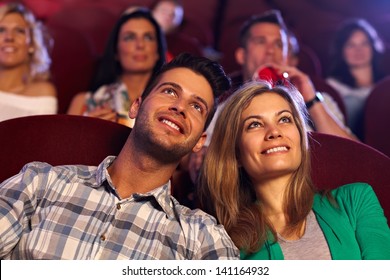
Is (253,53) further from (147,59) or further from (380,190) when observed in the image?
(380,190)

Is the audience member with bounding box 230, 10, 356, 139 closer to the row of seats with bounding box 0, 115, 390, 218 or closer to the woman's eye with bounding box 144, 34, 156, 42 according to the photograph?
the woman's eye with bounding box 144, 34, 156, 42

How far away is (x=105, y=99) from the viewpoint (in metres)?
1.47

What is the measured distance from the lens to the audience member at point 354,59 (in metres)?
1.82

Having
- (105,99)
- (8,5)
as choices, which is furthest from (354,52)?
(8,5)

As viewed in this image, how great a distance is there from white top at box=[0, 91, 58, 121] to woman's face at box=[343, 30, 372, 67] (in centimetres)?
83

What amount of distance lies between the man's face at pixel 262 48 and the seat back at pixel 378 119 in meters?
0.24

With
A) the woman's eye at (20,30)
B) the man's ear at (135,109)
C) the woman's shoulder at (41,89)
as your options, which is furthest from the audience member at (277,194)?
the woman's eye at (20,30)

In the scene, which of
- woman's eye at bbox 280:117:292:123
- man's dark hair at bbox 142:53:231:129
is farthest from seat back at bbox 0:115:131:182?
woman's eye at bbox 280:117:292:123

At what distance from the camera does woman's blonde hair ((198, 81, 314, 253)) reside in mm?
893

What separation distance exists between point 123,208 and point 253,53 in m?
0.77

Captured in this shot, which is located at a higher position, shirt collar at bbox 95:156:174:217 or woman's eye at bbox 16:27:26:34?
woman's eye at bbox 16:27:26:34

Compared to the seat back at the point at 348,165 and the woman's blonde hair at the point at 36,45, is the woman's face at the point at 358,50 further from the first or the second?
the seat back at the point at 348,165

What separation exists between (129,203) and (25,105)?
687mm

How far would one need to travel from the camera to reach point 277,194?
3.05 feet
